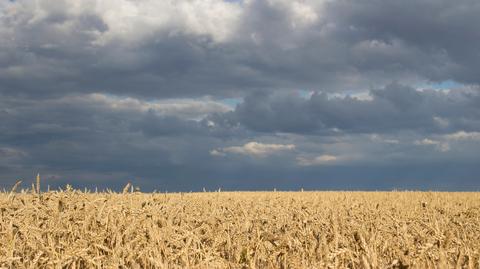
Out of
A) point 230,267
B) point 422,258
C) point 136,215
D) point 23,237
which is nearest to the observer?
point 422,258

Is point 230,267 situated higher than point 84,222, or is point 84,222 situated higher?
point 84,222

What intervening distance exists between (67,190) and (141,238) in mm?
4190

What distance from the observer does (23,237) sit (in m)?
8.54

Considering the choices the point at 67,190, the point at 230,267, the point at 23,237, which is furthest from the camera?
the point at 67,190

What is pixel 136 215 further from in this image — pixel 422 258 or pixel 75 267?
pixel 422 258

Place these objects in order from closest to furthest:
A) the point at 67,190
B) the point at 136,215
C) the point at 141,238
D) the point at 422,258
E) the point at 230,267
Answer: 1. the point at 422,258
2. the point at 230,267
3. the point at 141,238
4. the point at 136,215
5. the point at 67,190

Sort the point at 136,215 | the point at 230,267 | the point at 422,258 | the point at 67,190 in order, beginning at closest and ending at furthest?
1. the point at 422,258
2. the point at 230,267
3. the point at 136,215
4. the point at 67,190

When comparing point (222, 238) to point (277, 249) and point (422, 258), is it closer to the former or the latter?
point (277, 249)

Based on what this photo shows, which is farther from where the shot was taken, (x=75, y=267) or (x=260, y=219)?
(x=260, y=219)

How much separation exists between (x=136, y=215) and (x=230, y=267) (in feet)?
10.5

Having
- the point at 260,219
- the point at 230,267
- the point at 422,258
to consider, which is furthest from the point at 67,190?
the point at 422,258

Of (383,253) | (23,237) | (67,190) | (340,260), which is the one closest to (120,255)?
(23,237)

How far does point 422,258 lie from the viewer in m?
6.46

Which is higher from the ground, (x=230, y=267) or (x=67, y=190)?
(x=67, y=190)
